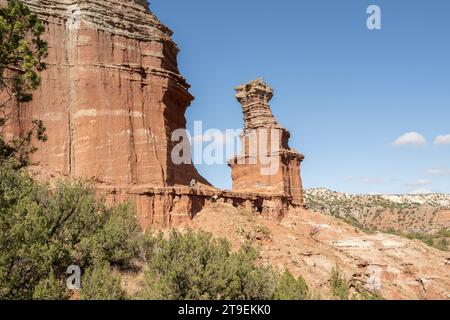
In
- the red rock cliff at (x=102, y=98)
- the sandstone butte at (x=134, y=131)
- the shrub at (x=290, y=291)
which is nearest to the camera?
the shrub at (x=290, y=291)

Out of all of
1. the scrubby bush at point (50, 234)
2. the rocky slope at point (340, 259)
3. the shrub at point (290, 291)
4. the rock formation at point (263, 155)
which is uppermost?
the rock formation at point (263, 155)

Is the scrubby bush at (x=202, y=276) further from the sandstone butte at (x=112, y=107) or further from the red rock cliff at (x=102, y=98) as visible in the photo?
the red rock cliff at (x=102, y=98)

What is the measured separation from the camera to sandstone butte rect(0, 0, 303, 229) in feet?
90.9

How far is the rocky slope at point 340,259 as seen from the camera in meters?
27.0

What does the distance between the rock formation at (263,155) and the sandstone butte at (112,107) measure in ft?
57.0

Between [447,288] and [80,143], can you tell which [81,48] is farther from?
[447,288]

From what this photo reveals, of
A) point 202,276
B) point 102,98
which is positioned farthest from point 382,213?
point 202,276

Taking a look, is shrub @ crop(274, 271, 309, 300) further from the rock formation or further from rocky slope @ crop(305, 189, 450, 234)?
rocky slope @ crop(305, 189, 450, 234)

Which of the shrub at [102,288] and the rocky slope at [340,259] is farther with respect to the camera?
the rocky slope at [340,259]

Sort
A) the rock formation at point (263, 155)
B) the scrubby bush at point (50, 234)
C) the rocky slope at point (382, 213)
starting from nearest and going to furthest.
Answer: the scrubby bush at point (50, 234) < the rock formation at point (263, 155) < the rocky slope at point (382, 213)

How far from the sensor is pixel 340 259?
3073 centimetres

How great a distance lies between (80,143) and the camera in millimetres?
28078

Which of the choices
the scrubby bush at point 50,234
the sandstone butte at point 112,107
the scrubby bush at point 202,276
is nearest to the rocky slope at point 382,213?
the sandstone butte at point 112,107
